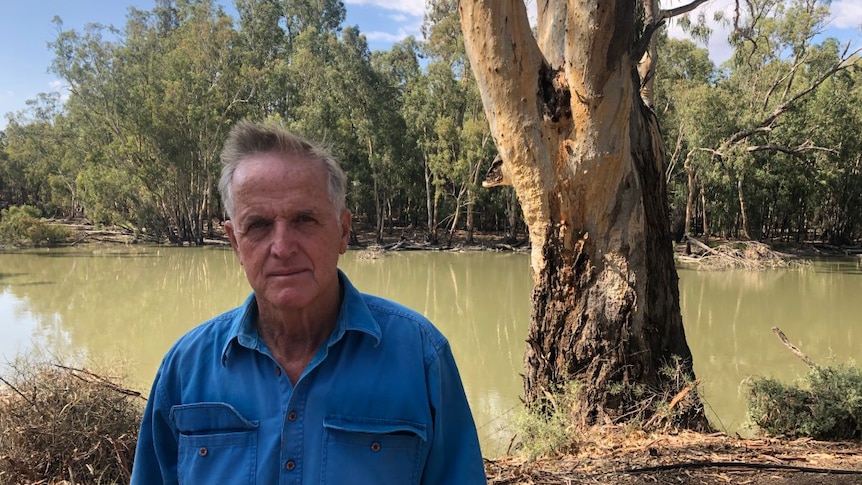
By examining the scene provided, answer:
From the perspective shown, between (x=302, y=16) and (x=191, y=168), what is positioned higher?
(x=302, y=16)

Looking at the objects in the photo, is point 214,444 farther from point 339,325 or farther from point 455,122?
point 455,122

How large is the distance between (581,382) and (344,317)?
2.79 meters

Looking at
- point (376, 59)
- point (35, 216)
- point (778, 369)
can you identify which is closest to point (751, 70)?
point (376, 59)

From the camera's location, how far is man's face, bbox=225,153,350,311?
1.20 meters

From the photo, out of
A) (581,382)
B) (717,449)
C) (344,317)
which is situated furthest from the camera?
(581,382)

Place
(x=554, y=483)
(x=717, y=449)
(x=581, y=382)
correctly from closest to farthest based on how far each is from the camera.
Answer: (x=554, y=483) < (x=717, y=449) < (x=581, y=382)

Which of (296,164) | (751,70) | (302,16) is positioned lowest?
(296,164)

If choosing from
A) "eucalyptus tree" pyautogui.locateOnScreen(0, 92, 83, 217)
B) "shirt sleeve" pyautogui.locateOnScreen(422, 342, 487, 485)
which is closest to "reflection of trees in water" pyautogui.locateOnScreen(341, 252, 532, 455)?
"shirt sleeve" pyautogui.locateOnScreen(422, 342, 487, 485)

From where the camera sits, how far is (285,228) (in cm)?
120

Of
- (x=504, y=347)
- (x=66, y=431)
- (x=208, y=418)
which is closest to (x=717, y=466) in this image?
(x=208, y=418)

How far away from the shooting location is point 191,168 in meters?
25.2

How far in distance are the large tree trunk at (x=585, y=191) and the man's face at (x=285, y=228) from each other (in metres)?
2.59

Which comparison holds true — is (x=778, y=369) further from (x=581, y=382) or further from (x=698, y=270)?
(x=698, y=270)

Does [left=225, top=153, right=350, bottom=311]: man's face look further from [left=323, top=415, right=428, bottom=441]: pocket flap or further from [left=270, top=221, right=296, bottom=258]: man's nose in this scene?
[left=323, top=415, right=428, bottom=441]: pocket flap
